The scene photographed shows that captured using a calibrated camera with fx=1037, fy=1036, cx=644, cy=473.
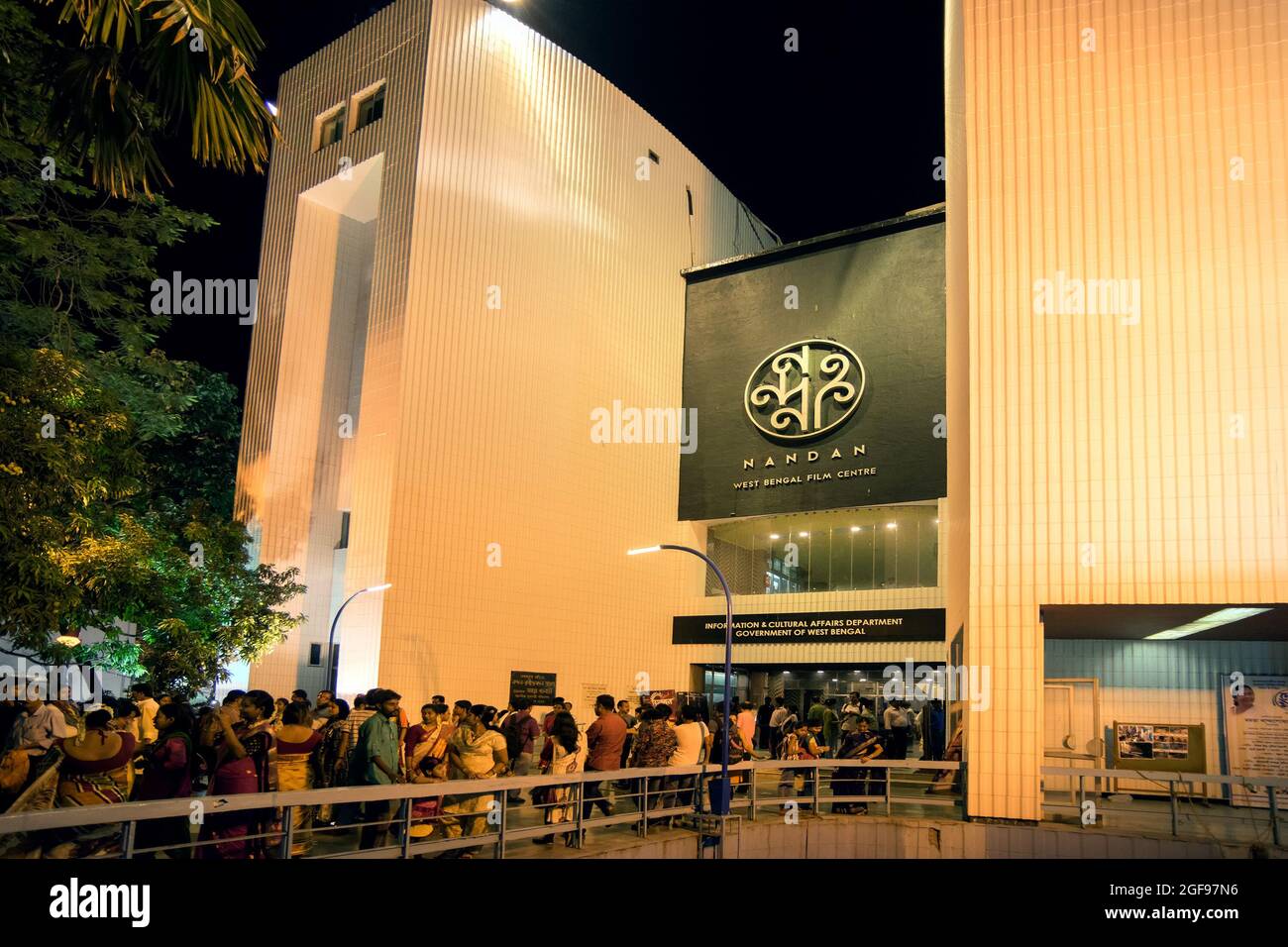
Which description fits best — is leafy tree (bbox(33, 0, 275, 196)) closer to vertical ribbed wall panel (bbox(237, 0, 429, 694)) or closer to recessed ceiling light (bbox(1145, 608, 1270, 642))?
recessed ceiling light (bbox(1145, 608, 1270, 642))

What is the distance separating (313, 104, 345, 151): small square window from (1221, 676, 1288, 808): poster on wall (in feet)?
81.8

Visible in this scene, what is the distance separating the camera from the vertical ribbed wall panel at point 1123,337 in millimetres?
13086

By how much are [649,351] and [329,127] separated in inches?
434

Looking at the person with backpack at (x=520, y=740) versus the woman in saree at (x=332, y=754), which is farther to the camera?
the person with backpack at (x=520, y=740)

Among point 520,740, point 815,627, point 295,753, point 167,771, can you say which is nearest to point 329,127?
point 815,627

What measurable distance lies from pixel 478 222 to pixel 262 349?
726 centimetres

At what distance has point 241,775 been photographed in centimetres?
796

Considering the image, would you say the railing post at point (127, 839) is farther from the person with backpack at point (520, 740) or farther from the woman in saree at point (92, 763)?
the person with backpack at point (520, 740)

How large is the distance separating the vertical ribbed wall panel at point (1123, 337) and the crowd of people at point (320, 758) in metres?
3.69

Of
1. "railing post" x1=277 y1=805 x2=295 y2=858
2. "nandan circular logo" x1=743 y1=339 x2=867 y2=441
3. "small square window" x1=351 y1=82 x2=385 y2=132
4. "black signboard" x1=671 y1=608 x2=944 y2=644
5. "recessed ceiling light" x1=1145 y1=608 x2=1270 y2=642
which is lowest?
"railing post" x1=277 y1=805 x2=295 y2=858

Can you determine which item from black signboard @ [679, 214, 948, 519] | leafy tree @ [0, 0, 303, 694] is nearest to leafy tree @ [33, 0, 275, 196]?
leafy tree @ [0, 0, 303, 694]

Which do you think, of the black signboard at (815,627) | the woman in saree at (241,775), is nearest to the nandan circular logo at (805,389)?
the black signboard at (815,627)

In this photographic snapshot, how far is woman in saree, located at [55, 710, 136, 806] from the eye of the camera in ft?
26.5

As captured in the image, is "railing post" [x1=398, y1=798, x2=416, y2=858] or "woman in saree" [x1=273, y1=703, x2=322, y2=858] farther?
"woman in saree" [x1=273, y1=703, x2=322, y2=858]
